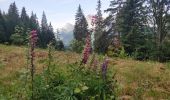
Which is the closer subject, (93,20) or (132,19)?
(93,20)

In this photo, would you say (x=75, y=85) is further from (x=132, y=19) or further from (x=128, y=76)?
(x=132, y=19)

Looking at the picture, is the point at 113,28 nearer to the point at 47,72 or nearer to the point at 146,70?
the point at 146,70

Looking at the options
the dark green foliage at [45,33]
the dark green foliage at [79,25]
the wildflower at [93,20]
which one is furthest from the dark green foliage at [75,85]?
the dark green foliage at [79,25]

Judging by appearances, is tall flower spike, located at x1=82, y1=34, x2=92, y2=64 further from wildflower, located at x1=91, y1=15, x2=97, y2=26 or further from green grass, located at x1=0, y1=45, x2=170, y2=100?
green grass, located at x1=0, y1=45, x2=170, y2=100

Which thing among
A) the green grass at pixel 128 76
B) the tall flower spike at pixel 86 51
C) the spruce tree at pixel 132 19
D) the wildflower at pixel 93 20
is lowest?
the green grass at pixel 128 76

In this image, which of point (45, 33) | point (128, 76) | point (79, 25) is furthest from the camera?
point (45, 33)

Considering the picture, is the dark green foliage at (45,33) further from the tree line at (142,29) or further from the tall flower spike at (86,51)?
the tall flower spike at (86,51)

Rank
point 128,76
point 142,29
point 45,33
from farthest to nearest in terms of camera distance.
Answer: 1. point 45,33
2. point 142,29
3. point 128,76

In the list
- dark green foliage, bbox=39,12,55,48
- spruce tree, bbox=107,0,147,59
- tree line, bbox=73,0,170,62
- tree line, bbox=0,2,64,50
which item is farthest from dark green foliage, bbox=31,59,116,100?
dark green foliage, bbox=39,12,55,48

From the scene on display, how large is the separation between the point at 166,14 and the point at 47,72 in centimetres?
3572

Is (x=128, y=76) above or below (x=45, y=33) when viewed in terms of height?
below

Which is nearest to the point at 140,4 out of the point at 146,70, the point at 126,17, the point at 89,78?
the point at 126,17

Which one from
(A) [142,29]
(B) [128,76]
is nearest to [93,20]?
(B) [128,76]

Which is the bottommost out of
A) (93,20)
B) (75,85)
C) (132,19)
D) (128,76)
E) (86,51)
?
(128,76)
